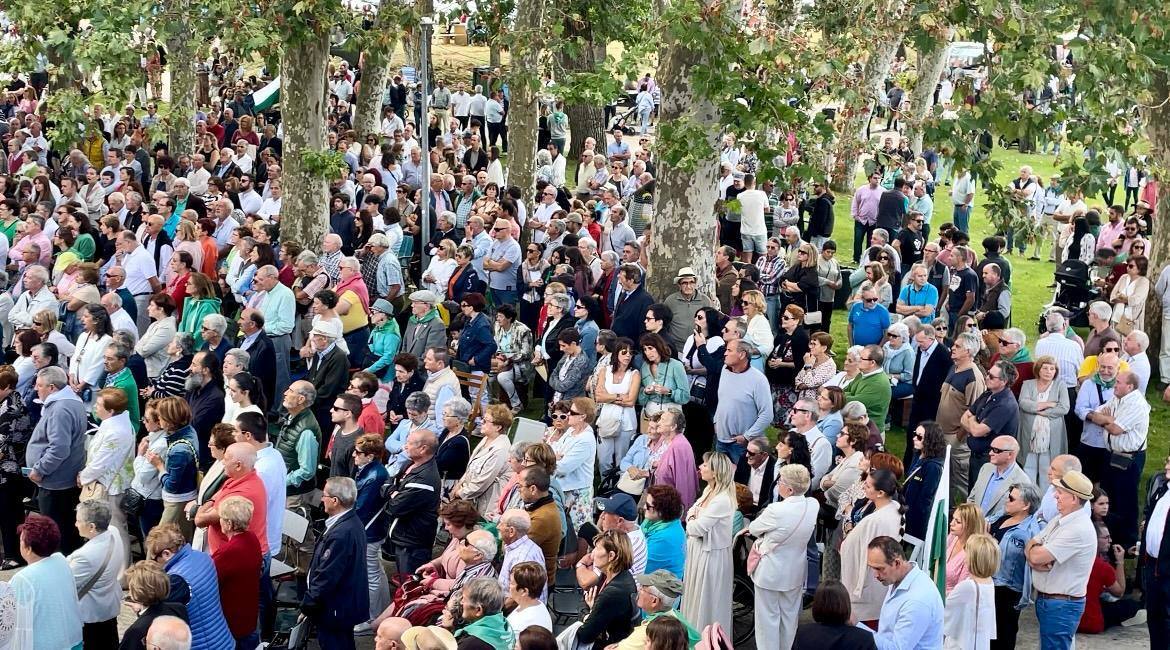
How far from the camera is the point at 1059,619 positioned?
8.83m

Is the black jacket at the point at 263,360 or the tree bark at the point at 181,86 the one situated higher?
the tree bark at the point at 181,86

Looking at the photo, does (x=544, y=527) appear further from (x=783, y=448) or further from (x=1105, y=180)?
(x=1105, y=180)

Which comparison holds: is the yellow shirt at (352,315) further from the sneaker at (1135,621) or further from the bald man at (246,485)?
the sneaker at (1135,621)

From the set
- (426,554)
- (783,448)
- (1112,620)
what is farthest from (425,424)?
(1112,620)

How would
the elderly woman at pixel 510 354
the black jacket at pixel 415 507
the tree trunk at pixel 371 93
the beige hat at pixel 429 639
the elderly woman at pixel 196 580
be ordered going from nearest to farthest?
the beige hat at pixel 429 639
the elderly woman at pixel 196 580
the black jacket at pixel 415 507
the elderly woman at pixel 510 354
the tree trunk at pixel 371 93

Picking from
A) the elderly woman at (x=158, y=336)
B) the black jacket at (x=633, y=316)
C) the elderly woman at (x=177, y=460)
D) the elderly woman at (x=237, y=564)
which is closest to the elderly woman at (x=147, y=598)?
the elderly woman at (x=237, y=564)

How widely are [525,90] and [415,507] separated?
426 inches

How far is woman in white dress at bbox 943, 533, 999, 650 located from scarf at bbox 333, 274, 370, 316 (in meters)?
7.02

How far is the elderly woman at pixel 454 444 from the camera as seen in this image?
33.6 feet

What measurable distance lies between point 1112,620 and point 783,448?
2.65m

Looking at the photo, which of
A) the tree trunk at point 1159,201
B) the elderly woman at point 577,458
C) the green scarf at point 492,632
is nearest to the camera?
the green scarf at point 492,632

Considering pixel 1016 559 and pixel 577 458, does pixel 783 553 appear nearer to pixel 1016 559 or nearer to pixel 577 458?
pixel 1016 559

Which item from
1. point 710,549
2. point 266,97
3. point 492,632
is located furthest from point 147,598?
point 266,97

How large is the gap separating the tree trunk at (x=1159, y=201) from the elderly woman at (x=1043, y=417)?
4803 millimetres
